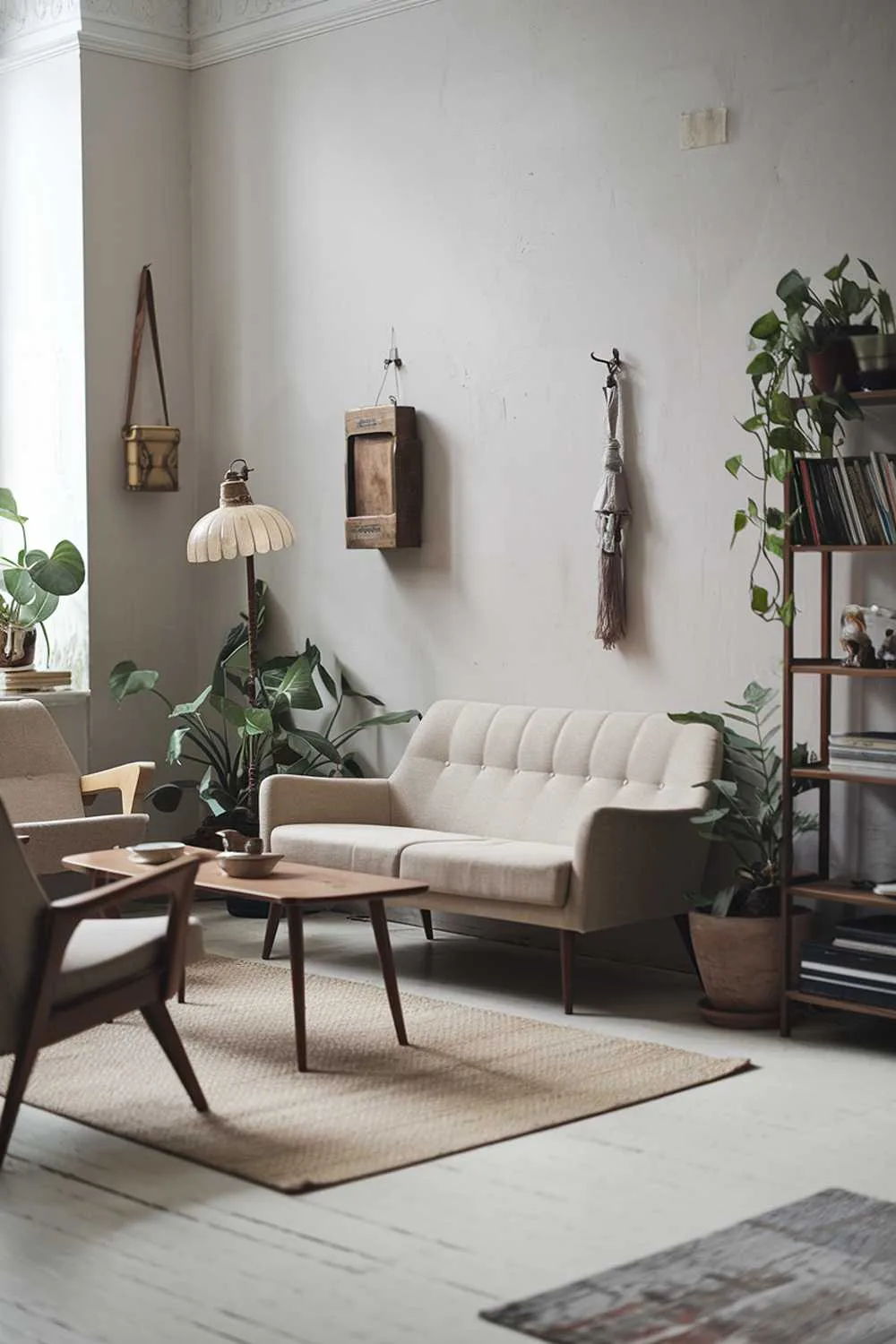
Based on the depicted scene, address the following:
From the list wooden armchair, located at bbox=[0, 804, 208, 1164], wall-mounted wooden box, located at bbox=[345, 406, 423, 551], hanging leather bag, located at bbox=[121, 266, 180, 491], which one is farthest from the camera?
hanging leather bag, located at bbox=[121, 266, 180, 491]

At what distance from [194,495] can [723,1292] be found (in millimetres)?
4978

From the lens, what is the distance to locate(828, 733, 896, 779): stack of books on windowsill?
15.0ft

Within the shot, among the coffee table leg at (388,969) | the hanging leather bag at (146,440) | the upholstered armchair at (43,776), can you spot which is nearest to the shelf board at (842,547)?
the coffee table leg at (388,969)

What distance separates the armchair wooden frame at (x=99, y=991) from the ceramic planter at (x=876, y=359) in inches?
85.1

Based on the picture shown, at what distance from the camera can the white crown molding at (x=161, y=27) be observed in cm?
678

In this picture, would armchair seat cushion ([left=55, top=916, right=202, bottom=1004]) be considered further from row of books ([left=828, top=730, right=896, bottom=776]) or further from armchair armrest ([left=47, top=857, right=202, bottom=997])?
row of books ([left=828, top=730, right=896, bottom=776])

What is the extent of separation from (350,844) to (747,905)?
1.25 metres

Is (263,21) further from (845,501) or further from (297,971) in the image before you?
(297,971)

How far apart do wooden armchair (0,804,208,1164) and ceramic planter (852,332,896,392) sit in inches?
85.3

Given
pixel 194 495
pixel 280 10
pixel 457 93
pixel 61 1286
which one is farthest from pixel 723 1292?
pixel 280 10

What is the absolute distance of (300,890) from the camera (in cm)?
452

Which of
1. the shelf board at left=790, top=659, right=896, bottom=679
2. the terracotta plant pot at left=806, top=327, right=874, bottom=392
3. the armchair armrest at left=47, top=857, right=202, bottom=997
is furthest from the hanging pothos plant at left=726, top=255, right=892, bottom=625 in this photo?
the armchair armrest at left=47, top=857, right=202, bottom=997

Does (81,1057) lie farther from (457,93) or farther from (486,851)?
(457,93)

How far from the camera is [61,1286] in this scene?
9.70 ft
